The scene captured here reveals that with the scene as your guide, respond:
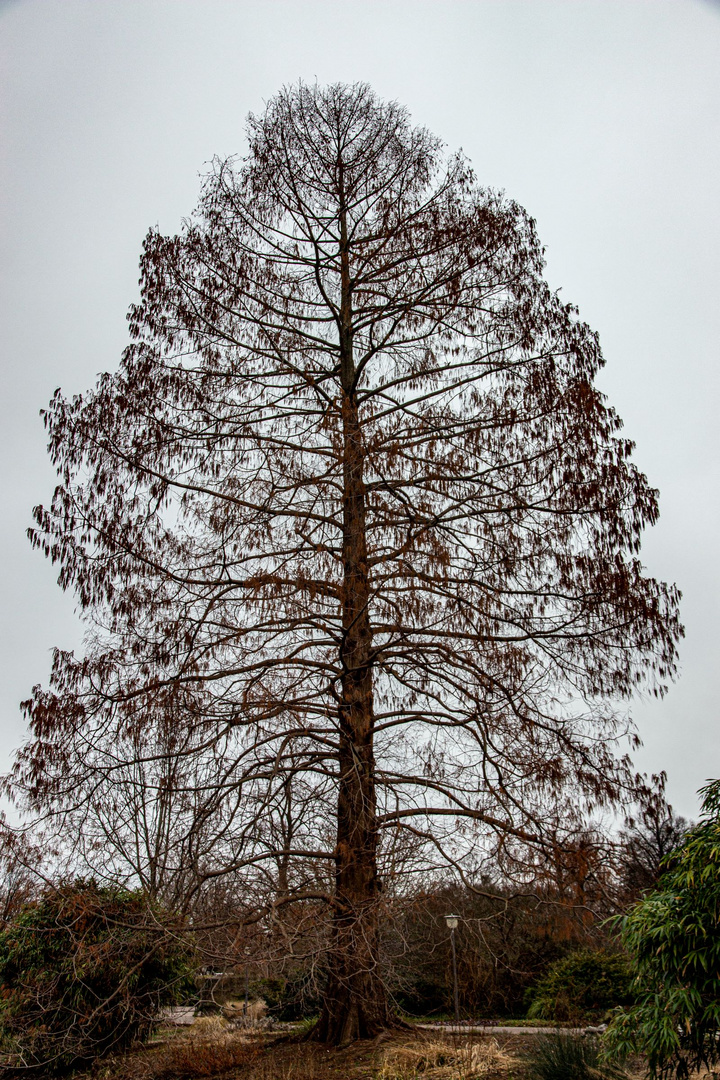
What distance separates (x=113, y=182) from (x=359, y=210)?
443 cm

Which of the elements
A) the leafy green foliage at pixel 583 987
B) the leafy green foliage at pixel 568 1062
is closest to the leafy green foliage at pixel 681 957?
the leafy green foliage at pixel 568 1062

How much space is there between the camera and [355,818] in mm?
7352

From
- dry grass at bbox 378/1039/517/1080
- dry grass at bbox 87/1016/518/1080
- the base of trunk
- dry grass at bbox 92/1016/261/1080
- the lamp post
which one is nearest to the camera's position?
dry grass at bbox 378/1039/517/1080

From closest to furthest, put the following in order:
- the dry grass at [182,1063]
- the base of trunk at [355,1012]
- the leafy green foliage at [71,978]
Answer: the leafy green foliage at [71,978] → the base of trunk at [355,1012] → the dry grass at [182,1063]

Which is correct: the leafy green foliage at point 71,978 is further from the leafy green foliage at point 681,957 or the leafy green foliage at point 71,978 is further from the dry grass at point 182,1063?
the leafy green foliage at point 681,957

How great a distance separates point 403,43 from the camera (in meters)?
10.5

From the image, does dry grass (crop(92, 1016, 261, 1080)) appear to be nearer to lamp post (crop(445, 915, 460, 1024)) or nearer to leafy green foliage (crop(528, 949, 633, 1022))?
lamp post (crop(445, 915, 460, 1024))

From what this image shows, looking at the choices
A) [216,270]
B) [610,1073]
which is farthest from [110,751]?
[216,270]

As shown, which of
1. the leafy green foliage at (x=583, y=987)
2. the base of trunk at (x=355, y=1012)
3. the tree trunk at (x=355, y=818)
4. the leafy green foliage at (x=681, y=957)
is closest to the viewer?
the leafy green foliage at (x=681, y=957)

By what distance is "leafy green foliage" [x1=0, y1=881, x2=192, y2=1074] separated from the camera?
746 centimetres

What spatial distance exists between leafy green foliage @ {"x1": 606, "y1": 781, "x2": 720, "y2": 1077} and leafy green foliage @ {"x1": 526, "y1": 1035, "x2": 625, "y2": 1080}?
2.43ft

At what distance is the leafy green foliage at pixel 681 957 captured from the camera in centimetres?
523

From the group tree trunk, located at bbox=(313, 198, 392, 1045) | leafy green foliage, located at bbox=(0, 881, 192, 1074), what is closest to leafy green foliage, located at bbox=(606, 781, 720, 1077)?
tree trunk, located at bbox=(313, 198, 392, 1045)

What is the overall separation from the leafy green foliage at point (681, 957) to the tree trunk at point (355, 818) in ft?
7.10
